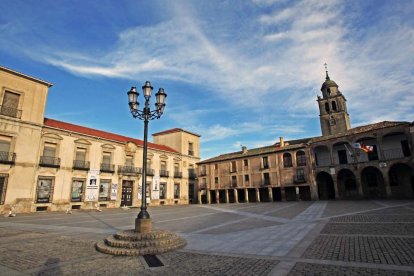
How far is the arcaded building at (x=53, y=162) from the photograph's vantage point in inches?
777

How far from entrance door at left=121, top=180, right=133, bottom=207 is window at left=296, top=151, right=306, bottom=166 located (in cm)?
2195

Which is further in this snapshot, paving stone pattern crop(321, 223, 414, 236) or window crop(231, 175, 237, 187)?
window crop(231, 175, 237, 187)

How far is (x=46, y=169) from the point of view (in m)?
21.8

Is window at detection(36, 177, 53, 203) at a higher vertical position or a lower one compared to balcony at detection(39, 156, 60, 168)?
lower

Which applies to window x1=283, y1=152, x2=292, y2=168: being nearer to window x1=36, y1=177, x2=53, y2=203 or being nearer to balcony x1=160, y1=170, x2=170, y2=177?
balcony x1=160, y1=170, x2=170, y2=177

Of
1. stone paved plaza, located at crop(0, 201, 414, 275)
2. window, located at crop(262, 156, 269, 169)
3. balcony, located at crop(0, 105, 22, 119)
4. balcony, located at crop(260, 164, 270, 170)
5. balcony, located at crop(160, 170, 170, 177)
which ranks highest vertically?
balcony, located at crop(0, 105, 22, 119)

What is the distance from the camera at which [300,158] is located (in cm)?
3145

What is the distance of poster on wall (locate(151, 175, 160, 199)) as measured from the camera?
32350 mm

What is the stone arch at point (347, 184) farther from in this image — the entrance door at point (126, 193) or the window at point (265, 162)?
the entrance door at point (126, 193)

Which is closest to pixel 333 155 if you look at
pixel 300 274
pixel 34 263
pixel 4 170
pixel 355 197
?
pixel 355 197

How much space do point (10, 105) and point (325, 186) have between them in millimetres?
36016

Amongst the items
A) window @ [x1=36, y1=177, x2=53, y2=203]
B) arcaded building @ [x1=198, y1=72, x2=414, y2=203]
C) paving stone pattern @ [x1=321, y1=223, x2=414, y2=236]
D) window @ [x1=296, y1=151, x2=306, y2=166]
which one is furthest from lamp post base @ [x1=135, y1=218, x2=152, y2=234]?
window @ [x1=296, y1=151, x2=306, y2=166]

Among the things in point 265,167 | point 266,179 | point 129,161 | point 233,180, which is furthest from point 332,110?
point 129,161

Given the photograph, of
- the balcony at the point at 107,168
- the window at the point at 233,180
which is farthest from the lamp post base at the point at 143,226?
the window at the point at 233,180
